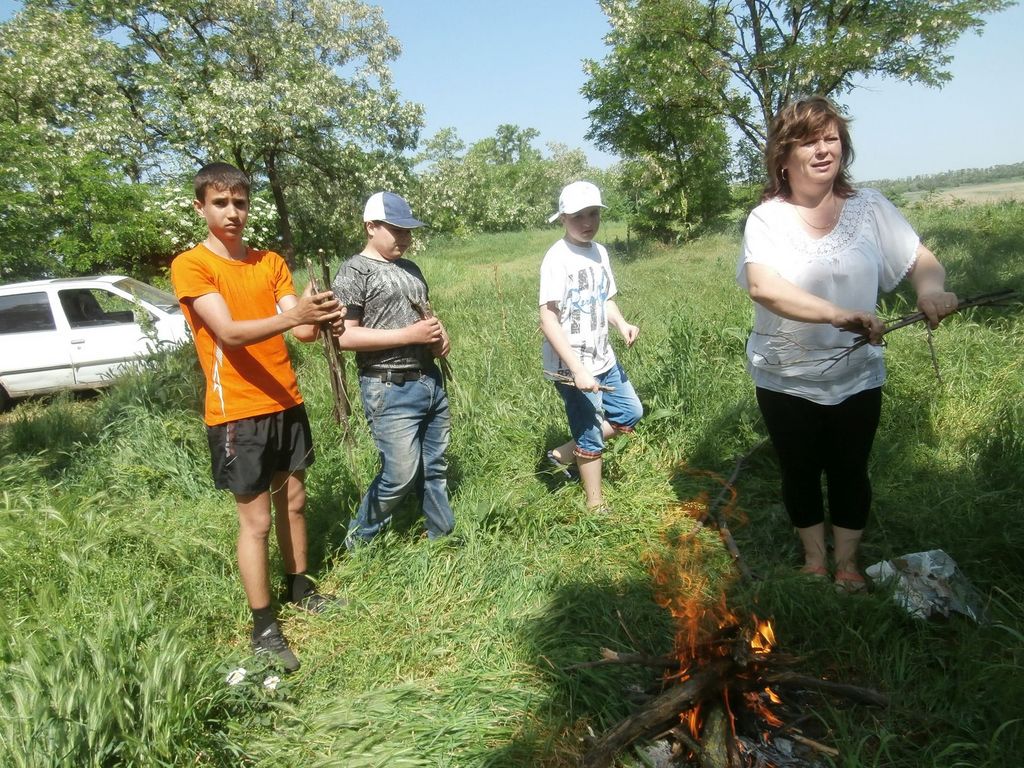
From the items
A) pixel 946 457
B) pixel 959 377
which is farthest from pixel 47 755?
pixel 959 377

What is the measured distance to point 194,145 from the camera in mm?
18453

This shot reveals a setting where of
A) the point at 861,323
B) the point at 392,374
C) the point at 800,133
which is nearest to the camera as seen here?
the point at 861,323

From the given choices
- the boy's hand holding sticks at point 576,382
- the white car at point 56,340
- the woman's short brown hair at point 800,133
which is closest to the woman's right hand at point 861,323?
the woman's short brown hair at point 800,133

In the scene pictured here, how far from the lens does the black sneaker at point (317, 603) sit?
9.71 feet

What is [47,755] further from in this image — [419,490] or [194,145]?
[194,145]

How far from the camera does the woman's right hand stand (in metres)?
2.05

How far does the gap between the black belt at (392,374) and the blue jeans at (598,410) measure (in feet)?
2.68

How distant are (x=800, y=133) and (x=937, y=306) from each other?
30.4 inches

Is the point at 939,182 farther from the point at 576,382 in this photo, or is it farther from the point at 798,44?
the point at 576,382

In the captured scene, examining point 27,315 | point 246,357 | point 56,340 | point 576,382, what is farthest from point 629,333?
point 27,315

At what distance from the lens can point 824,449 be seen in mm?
2666

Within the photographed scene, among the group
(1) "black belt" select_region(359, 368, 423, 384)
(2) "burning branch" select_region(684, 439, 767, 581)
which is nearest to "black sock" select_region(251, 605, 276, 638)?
(1) "black belt" select_region(359, 368, 423, 384)

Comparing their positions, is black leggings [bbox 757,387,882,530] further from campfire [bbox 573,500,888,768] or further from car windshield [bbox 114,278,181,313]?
car windshield [bbox 114,278,181,313]

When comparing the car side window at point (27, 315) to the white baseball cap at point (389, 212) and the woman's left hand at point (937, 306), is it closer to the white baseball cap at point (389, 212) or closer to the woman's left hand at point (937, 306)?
the white baseball cap at point (389, 212)
